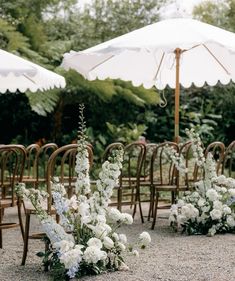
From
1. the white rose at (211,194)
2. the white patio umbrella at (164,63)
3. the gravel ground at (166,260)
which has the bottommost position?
the gravel ground at (166,260)

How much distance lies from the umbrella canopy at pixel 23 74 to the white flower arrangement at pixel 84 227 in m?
1.49

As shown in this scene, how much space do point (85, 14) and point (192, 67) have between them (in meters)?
7.74

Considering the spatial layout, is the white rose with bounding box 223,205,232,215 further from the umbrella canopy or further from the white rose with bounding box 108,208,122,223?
the umbrella canopy

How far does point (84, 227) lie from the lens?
460 centimetres

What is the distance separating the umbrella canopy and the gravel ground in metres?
1.52

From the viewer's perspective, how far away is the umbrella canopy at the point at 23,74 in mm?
5874

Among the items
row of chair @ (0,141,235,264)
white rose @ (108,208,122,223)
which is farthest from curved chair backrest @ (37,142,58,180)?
white rose @ (108,208,122,223)

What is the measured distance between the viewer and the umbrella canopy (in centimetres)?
587

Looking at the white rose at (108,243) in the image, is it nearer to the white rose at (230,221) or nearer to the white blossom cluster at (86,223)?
the white blossom cluster at (86,223)

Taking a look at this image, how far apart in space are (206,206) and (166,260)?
1.26m

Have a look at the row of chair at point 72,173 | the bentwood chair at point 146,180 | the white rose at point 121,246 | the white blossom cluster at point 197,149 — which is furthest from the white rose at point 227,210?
the white rose at point 121,246

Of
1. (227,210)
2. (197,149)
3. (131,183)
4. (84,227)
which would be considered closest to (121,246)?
(84,227)

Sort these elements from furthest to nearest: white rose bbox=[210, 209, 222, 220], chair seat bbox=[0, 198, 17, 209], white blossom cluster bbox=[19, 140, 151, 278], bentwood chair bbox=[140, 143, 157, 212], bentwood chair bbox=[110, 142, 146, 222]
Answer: bentwood chair bbox=[140, 143, 157, 212] < bentwood chair bbox=[110, 142, 146, 222] < white rose bbox=[210, 209, 222, 220] < chair seat bbox=[0, 198, 17, 209] < white blossom cluster bbox=[19, 140, 151, 278]

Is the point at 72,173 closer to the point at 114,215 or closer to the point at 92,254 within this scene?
the point at 114,215
